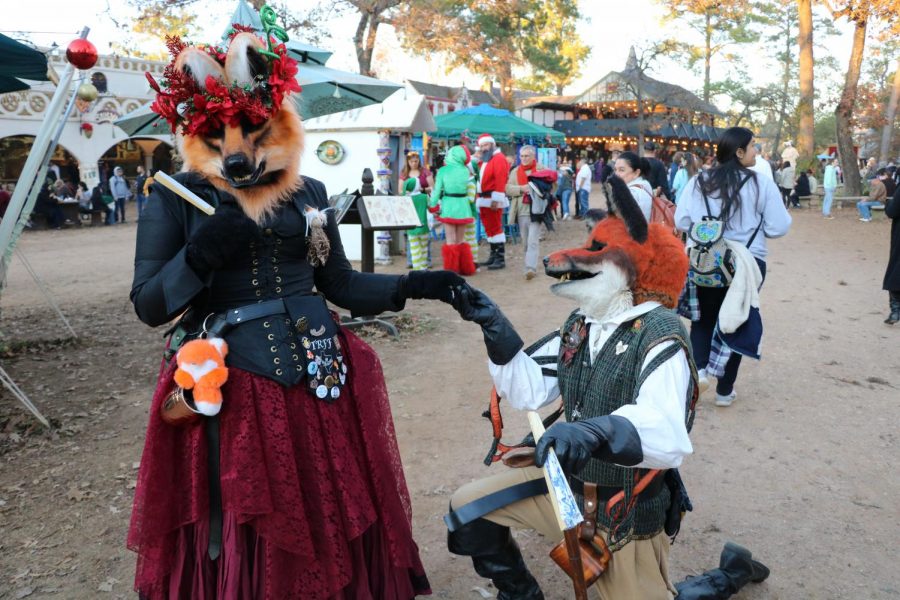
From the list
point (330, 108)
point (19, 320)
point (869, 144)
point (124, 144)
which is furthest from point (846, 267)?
point (869, 144)

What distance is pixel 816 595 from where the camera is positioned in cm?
272

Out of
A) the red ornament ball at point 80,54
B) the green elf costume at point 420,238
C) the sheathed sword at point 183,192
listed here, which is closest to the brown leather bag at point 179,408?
the sheathed sword at point 183,192

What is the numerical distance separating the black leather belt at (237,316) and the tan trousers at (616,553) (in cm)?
92

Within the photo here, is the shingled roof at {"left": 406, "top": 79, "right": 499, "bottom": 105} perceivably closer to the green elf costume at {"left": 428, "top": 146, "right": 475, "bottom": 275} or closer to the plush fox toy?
the green elf costume at {"left": 428, "top": 146, "right": 475, "bottom": 275}

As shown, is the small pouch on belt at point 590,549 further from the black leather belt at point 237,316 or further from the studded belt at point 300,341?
the black leather belt at point 237,316

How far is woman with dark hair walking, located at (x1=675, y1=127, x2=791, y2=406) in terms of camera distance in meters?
4.28

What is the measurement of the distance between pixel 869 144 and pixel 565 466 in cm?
4592

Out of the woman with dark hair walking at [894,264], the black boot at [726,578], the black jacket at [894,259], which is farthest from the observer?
the black jacket at [894,259]

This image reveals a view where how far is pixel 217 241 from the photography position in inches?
71.7

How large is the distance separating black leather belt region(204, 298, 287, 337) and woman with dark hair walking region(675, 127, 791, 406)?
317cm

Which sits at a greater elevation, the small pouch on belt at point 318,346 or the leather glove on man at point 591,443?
the small pouch on belt at point 318,346

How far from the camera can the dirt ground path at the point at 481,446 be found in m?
2.98

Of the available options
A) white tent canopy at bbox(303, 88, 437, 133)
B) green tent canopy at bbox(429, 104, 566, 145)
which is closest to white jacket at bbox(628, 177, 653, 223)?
white tent canopy at bbox(303, 88, 437, 133)

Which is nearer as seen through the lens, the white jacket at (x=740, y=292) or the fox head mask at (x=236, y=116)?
the fox head mask at (x=236, y=116)
